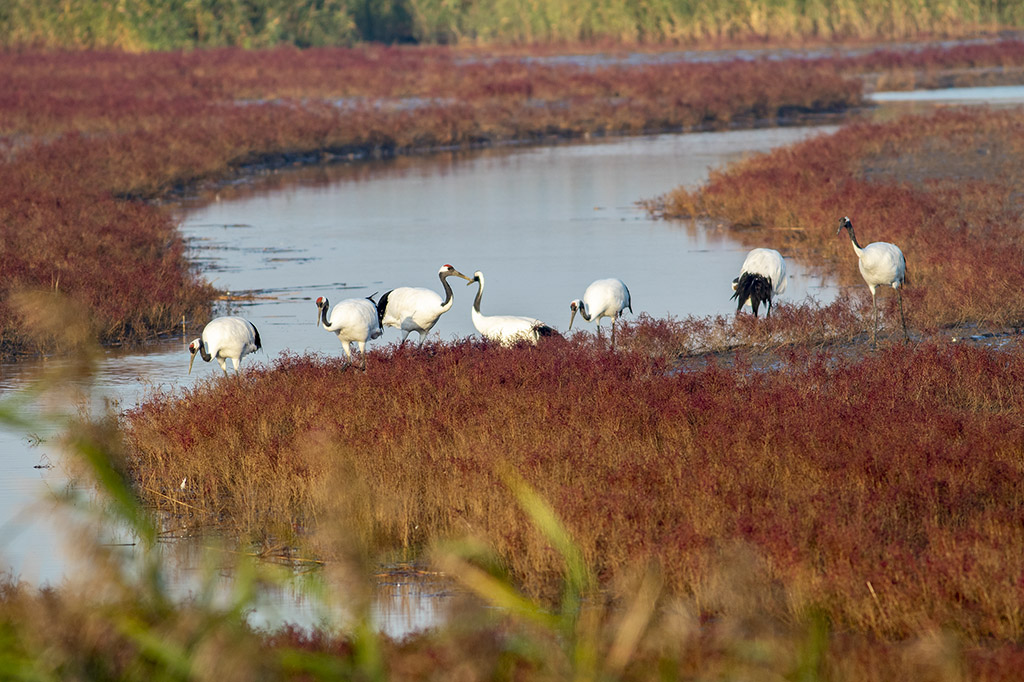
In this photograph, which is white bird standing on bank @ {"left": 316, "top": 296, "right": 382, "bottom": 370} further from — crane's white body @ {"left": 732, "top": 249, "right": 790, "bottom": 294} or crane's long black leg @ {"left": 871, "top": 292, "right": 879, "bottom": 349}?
crane's long black leg @ {"left": 871, "top": 292, "right": 879, "bottom": 349}

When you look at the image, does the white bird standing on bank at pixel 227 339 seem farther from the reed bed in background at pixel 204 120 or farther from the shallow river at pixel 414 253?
the reed bed in background at pixel 204 120

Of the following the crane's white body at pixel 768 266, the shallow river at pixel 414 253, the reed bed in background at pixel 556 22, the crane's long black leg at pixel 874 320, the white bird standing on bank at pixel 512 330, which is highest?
the reed bed in background at pixel 556 22

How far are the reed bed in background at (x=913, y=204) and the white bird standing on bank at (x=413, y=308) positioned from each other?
394 cm

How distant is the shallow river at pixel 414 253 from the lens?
8656mm

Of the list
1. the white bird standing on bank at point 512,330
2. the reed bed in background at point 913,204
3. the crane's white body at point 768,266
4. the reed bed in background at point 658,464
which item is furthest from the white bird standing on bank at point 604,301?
the reed bed in background at point 913,204

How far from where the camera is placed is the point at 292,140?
2977 cm

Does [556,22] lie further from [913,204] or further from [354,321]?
[354,321]

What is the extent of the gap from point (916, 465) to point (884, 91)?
3909cm

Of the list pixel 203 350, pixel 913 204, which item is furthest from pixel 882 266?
pixel 913 204

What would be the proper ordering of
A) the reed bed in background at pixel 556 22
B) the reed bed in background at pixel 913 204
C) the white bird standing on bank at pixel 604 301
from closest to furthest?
the white bird standing on bank at pixel 604 301
the reed bed in background at pixel 913 204
the reed bed in background at pixel 556 22

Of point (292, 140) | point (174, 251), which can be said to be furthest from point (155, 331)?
point (292, 140)

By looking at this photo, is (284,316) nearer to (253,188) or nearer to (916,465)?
(916,465)

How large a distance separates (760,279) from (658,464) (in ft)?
17.9

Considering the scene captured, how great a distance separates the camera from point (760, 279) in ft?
40.0
